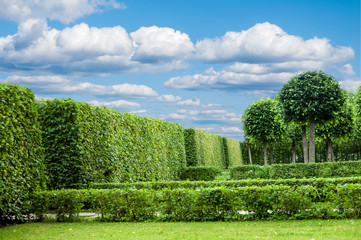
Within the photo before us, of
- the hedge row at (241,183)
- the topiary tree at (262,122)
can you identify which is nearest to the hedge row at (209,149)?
the topiary tree at (262,122)

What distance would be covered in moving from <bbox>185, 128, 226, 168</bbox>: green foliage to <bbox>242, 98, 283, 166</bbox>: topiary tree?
335 cm

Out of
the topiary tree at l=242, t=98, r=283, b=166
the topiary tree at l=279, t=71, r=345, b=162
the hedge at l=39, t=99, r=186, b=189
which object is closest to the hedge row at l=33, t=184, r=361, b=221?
the hedge at l=39, t=99, r=186, b=189

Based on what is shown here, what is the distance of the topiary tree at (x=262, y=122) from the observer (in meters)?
29.7

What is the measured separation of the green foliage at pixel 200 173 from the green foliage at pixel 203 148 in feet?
10.8

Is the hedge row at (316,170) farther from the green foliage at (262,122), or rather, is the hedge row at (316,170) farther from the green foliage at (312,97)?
the green foliage at (262,122)

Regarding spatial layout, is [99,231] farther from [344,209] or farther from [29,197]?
[344,209]

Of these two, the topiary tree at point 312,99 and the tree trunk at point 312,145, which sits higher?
the topiary tree at point 312,99

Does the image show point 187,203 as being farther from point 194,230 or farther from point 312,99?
point 312,99

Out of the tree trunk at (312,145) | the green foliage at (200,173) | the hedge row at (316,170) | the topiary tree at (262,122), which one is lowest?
the green foliage at (200,173)

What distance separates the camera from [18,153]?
913cm

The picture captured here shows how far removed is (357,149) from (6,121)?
116 feet

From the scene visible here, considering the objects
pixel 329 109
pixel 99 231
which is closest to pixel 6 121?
pixel 99 231

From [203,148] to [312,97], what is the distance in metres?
11.3

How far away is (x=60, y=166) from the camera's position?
38.3ft
